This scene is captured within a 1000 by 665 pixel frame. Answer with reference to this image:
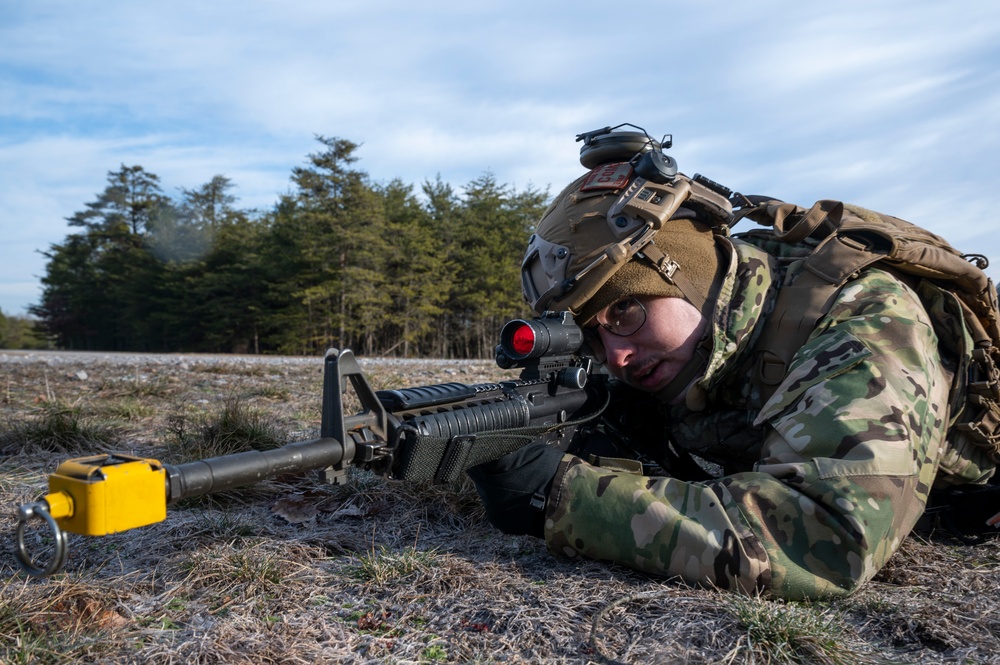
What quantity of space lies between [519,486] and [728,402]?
131cm

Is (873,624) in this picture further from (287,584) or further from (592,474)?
(287,584)

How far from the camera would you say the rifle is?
5.03 ft

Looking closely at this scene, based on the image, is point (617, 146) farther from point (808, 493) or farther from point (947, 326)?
point (808, 493)

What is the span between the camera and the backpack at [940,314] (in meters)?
2.82

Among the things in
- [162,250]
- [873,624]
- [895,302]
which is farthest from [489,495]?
[162,250]

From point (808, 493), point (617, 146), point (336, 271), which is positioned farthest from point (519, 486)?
point (336, 271)

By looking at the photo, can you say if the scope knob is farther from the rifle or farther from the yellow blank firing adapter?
the yellow blank firing adapter

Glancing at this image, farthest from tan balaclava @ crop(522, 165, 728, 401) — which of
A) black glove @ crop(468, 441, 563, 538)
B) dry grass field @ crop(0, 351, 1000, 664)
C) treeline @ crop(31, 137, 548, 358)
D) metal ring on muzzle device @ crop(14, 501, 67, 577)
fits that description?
treeline @ crop(31, 137, 548, 358)

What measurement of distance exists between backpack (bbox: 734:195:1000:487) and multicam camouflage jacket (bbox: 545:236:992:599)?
0.12m

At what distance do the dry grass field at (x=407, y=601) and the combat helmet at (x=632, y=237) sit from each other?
→ 45.5 inches

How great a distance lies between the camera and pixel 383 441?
7.25 ft

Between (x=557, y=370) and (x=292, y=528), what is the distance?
137 centimetres

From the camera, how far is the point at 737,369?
3203mm

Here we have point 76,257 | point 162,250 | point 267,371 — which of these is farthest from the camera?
point 76,257
